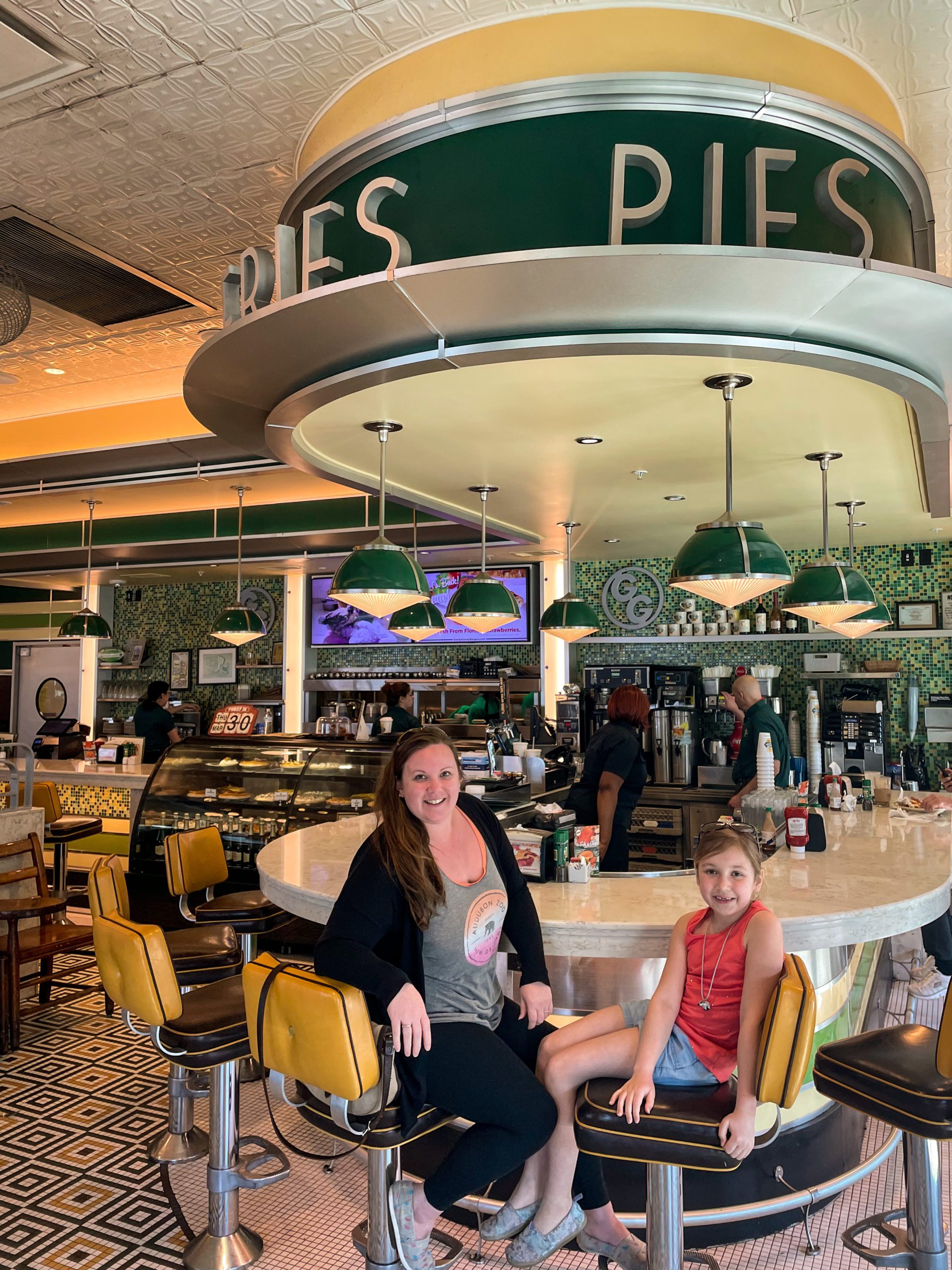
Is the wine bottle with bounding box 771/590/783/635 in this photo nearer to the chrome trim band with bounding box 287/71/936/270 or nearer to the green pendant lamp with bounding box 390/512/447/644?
the green pendant lamp with bounding box 390/512/447/644

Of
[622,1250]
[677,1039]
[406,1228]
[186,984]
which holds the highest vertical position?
[677,1039]

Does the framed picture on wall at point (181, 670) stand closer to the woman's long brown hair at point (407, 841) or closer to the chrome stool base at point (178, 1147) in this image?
the chrome stool base at point (178, 1147)

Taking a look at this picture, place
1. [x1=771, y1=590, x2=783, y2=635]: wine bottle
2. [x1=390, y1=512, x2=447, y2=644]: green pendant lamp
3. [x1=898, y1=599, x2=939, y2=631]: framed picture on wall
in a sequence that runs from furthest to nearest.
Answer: [x1=771, y1=590, x2=783, y2=635]: wine bottle → [x1=898, y1=599, x2=939, y2=631]: framed picture on wall → [x1=390, y1=512, x2=447, y2=644]: green pendant lamp

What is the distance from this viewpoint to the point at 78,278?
4.71 metres

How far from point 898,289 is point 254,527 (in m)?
6.44

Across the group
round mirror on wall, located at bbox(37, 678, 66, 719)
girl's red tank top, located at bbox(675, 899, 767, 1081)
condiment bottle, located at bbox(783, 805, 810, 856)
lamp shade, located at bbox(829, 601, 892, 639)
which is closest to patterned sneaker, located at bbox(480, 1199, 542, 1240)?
girl's red tank top, located at bbox(675, 899, 767, 1081)

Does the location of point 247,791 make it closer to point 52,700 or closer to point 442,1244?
point 442,1244

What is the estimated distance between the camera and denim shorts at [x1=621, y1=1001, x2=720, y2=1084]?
7.56 feet

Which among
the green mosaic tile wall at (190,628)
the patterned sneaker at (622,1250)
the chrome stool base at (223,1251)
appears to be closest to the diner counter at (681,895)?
the patterned sneaker at (622,1250)

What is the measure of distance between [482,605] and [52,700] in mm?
9437

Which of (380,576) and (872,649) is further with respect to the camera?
(872,649)

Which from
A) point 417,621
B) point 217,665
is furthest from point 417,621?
point 217,665

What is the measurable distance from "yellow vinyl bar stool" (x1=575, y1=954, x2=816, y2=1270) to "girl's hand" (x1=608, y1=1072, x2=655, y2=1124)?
13mm

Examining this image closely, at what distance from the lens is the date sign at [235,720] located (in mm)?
8609
